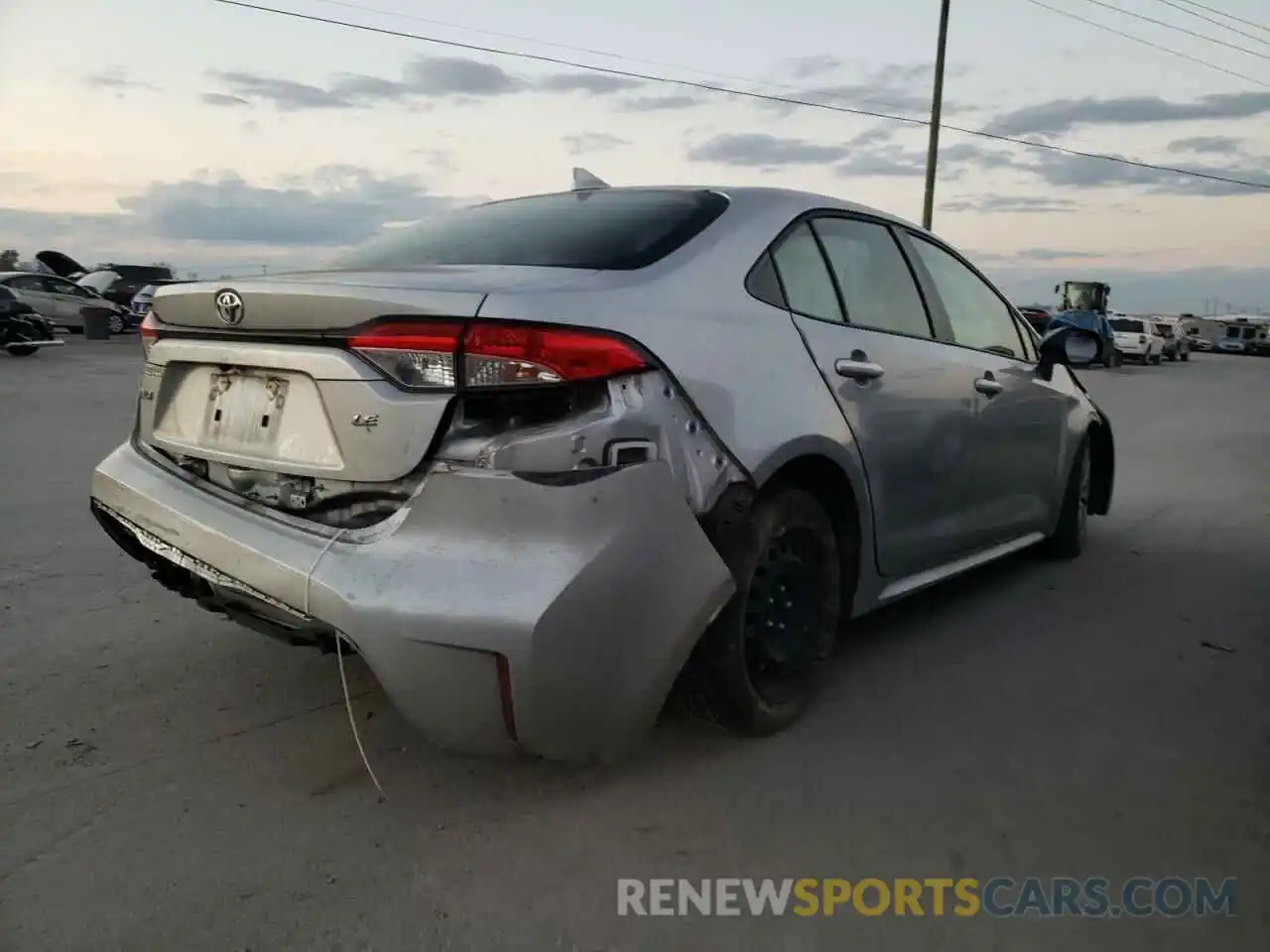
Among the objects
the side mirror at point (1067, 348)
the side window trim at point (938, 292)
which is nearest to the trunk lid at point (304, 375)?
the side window trim at point (938, 292)

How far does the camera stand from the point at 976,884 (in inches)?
99.4

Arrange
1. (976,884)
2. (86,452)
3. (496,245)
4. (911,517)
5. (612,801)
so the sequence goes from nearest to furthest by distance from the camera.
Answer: (976,884), (612,801), (496,245), (911,517), (86,452)

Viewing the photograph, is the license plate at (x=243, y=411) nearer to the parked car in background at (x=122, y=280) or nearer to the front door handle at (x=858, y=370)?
the front door handle at (x=858, y=370)

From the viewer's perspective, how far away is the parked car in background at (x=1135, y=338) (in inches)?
1357

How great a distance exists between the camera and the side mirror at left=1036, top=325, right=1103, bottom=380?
506 cm

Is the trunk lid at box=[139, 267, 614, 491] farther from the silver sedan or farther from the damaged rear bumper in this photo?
the damaged rear bumper

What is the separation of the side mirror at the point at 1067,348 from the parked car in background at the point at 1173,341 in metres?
35.9

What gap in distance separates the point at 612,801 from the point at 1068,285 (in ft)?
160

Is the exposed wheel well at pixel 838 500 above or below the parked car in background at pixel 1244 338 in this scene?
above

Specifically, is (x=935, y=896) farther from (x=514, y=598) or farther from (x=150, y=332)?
(x=150, y=332)

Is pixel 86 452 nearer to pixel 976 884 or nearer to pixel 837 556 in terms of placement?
pixel 837 556

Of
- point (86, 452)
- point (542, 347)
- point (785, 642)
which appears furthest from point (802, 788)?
point (86, 452)

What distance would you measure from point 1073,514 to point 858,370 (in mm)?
2642

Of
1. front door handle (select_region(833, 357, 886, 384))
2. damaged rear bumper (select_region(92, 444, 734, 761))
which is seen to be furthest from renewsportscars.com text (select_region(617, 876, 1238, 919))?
front door handle (select_region(833, 357, 886, 384))
